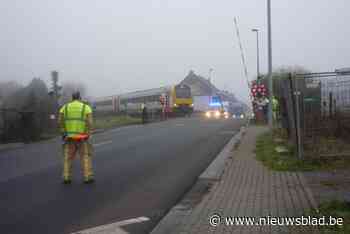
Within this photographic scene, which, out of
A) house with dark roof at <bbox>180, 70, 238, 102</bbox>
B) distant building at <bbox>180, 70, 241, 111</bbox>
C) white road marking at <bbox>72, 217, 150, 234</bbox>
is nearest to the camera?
white road marking at <bbox>72, 217, 150, 234</bbox>

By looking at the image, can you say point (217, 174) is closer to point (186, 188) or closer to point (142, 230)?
point (186, 188)

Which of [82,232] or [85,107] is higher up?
[85,107]

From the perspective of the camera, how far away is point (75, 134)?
411 inches

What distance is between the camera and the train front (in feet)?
196

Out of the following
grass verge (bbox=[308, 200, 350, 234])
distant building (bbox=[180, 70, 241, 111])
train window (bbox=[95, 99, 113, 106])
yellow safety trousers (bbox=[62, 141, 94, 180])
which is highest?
distant building (bbox=[180, 70, 241, 111])

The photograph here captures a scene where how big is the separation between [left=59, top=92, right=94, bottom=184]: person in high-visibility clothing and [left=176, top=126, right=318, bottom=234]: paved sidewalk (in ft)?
8.83

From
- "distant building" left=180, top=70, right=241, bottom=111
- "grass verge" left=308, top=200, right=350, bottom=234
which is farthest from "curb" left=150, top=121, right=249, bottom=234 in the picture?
"distant building" left=180, top=70, right=241, bottom=111

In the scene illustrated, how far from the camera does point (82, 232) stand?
21.9 ft

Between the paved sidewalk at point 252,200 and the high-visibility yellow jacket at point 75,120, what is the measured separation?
293 centimetres

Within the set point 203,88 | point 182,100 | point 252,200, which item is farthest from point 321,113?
point 203,88

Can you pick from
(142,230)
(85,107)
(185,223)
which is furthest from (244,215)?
(85,107)

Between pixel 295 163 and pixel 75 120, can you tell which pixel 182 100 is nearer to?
pixel 295 163

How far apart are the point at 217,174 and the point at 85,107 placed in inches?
123

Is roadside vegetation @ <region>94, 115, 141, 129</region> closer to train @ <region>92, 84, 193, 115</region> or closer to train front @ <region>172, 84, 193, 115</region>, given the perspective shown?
train @ <region>92, 84, 193, 115</region>
